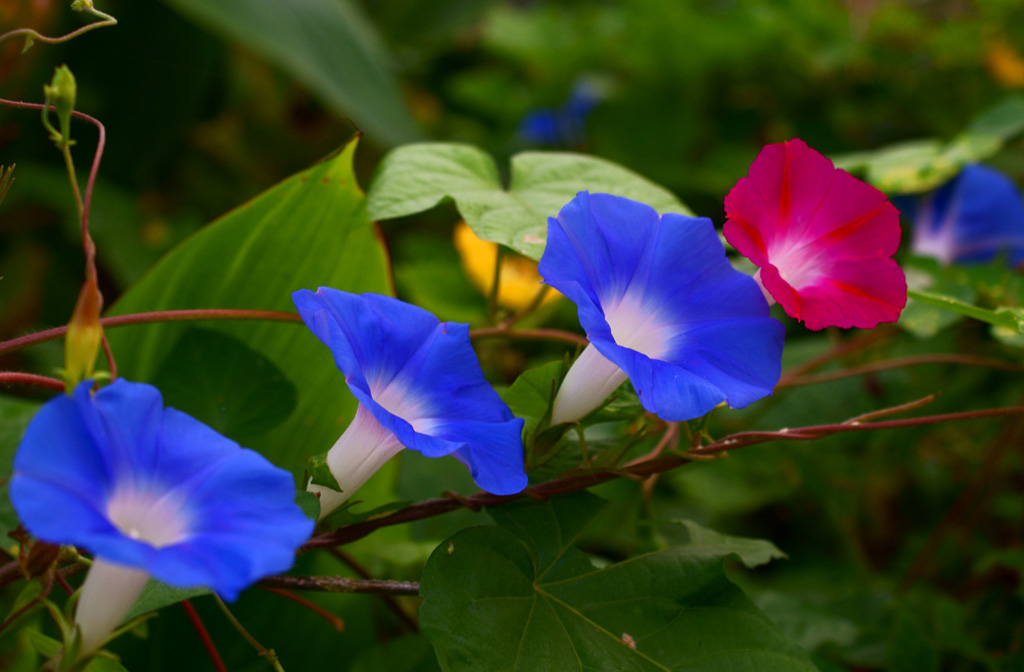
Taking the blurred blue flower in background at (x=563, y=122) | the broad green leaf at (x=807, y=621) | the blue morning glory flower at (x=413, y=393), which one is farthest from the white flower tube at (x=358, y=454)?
the blurred blue flower in background at (x=563, y=122)

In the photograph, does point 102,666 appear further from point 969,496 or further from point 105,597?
point 969,496

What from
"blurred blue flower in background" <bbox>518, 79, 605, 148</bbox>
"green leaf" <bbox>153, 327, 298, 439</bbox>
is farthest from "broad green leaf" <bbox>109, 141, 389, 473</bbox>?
"blurred blue flower in background" <bbox>518, 79, 605, 148</bbox>

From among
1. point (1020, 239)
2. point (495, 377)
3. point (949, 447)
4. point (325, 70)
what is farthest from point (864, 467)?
point (325, 70)

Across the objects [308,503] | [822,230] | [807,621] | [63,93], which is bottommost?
[807,621]

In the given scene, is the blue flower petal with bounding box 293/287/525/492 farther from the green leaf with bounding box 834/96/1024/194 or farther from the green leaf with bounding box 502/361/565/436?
the green leaf with bounding box 834/96/1024/194

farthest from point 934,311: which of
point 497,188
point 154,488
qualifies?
point 154,488
